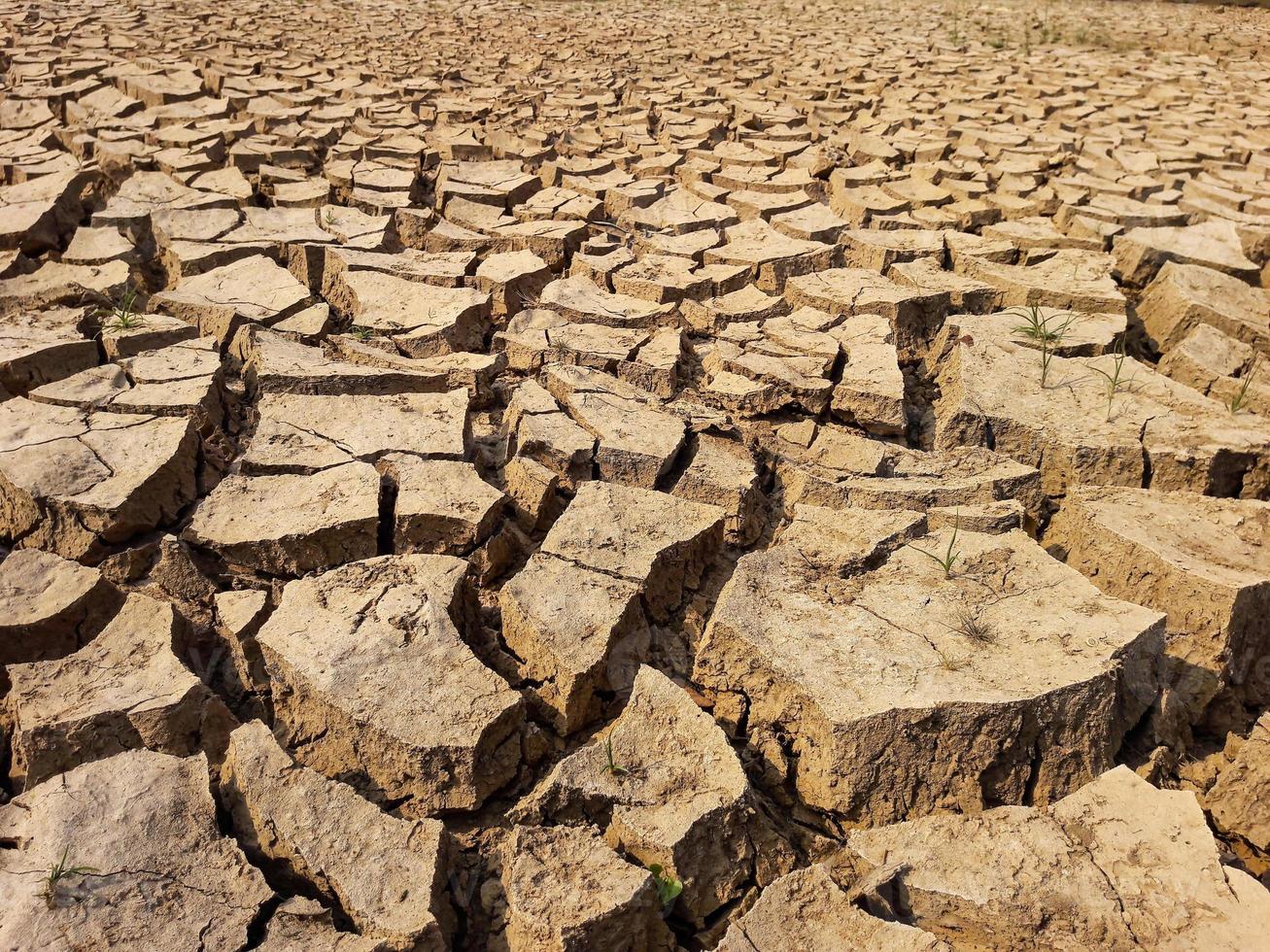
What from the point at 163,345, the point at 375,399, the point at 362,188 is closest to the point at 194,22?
the point at 362,188

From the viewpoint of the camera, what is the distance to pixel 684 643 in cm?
200

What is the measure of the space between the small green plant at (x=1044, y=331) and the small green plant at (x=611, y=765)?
6.24 feet

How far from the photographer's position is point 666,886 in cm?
143

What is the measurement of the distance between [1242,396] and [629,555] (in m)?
1.93

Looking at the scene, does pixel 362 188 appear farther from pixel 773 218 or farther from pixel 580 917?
pixel 580 917

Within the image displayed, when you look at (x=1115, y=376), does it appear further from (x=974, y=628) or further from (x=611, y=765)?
(x=611, y=765)

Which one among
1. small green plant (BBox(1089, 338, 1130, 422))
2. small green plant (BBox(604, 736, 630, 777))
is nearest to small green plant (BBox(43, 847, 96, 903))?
small green plant (BBox(604, 736, 630, 777))

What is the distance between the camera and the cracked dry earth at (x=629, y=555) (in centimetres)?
142

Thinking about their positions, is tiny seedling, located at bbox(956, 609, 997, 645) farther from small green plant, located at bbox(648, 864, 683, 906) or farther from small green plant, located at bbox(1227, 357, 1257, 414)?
small green plant, located at bbox(1227, 357, 1257, 414)

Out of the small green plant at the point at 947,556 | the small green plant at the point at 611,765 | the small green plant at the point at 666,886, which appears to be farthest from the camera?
the small green plant at the point at 947,556

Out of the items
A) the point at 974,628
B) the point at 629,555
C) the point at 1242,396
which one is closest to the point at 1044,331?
the point at 1242,396

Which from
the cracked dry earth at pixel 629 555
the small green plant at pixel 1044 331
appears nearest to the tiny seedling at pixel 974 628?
the cracked dry earth at pixel 629 555

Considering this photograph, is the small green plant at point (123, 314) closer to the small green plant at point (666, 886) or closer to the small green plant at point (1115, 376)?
the small green plant at point (666, 886)

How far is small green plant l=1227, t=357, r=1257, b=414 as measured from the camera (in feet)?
8.32
